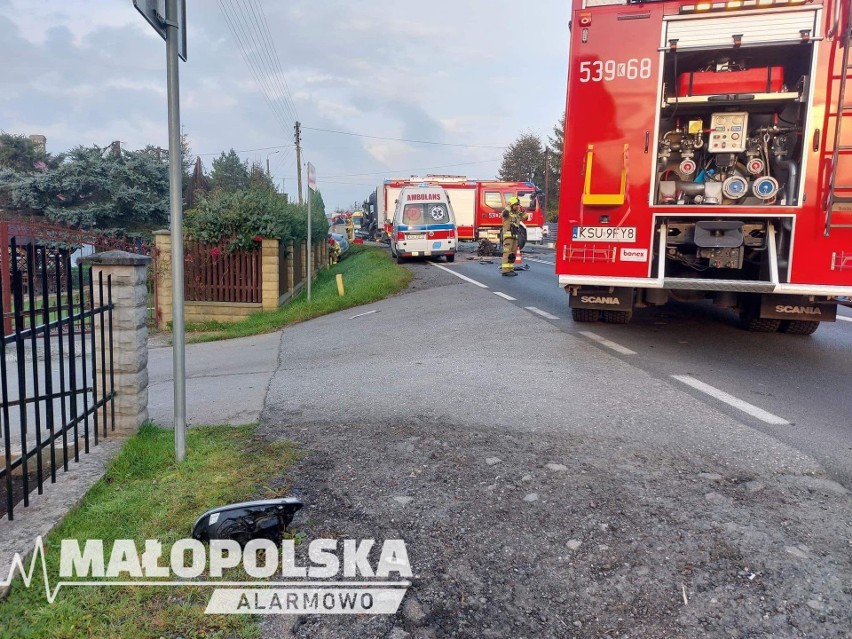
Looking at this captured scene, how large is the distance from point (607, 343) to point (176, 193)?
17.6ft

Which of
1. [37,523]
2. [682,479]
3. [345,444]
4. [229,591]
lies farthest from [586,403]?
[37,523]

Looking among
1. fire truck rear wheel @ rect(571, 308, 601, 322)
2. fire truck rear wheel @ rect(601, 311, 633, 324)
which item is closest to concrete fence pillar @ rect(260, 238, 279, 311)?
fire truck rear wheel @ rect(571, 308, 601, 322)

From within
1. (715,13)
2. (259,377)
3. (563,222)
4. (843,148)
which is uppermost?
(715,13)

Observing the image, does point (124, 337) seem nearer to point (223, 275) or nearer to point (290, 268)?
point (223, 275)

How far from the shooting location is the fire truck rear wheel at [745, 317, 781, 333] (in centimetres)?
834

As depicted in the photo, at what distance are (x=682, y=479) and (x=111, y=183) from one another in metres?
26.7

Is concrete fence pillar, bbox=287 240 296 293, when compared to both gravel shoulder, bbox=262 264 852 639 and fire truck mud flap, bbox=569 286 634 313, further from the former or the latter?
gravel shoulder, bbox=262 264 852 639

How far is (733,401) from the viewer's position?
17.4ft

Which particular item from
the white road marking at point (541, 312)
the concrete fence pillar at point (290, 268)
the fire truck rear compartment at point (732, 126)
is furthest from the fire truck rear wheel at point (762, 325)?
the concrete fence pillar at point (290, 268)

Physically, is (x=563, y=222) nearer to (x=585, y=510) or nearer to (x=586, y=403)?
(x=586, y=403)

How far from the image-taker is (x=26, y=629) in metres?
2.57

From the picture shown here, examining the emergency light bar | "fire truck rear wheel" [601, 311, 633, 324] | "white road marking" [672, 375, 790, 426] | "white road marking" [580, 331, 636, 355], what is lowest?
"white road marking" [672, 375, 790, 426]
